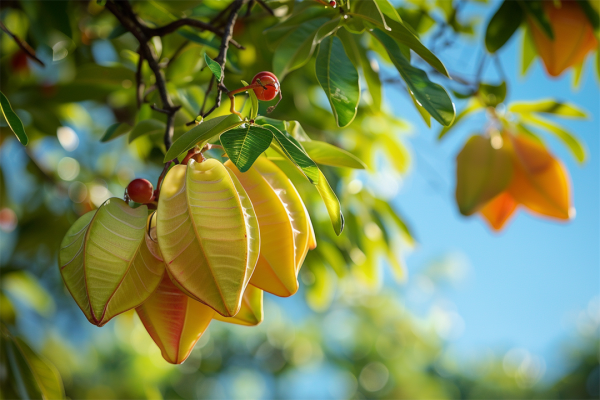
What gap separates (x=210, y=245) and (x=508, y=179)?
24.1 inches

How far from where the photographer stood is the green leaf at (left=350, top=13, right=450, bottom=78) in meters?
0.52

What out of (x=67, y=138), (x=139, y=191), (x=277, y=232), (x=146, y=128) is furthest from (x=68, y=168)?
(x=277, y=232)

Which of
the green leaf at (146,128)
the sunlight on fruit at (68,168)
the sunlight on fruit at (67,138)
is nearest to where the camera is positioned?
the green leaf at (146,128)

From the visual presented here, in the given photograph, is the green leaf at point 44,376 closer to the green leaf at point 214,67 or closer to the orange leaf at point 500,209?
the green leaf at point 214,67

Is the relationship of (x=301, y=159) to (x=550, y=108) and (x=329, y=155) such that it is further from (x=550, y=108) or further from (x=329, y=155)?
(x=550, y=108)

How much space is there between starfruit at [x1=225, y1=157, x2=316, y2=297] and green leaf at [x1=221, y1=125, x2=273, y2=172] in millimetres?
54

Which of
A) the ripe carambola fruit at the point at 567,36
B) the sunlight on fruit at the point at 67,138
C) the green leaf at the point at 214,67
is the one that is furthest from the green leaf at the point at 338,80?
the sunlight on fruit at the point at 67,138

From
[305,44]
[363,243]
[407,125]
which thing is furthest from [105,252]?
[407,125]

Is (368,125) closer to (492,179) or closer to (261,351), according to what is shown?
(492,179)

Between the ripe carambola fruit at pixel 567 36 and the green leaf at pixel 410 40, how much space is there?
0.44m

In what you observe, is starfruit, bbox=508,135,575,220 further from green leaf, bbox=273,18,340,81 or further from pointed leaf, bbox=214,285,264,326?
pointed leaf, bbox=214,285,264,326

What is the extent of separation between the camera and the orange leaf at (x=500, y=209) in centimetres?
90

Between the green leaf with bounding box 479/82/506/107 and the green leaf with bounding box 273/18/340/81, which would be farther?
the green leaf with bounding box 479/82/506/107

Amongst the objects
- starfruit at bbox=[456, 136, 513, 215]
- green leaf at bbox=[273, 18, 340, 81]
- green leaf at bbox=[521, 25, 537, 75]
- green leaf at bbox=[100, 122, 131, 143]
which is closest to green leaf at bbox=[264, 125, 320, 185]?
green leaf at bbox=[273, 18, 340, 81]
